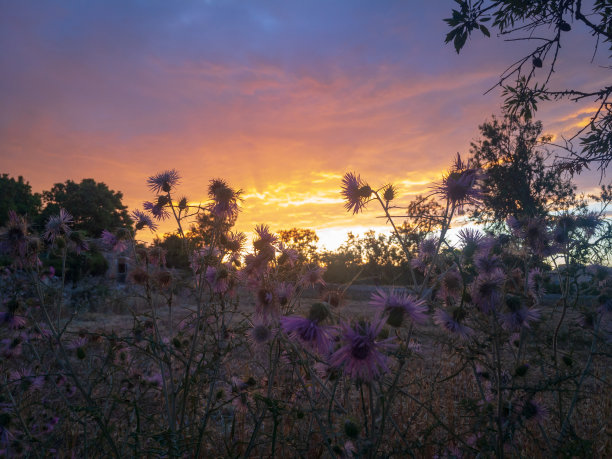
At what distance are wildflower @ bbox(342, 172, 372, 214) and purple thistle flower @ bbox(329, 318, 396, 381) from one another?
2.95 feet

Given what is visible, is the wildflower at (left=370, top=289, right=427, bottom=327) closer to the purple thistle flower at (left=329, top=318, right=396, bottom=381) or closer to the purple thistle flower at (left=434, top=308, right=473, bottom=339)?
Result: the purple thistle flower at (left=329, top=318, right=396, bottom=381)

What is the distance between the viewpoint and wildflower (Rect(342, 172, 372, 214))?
1984 mm

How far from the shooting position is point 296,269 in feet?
7.64

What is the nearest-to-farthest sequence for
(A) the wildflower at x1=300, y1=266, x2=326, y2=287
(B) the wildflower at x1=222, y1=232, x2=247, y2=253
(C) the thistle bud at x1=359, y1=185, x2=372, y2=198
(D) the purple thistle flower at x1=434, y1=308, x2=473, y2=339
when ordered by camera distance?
1. (D) the purple thistle flower at x1=434, y1=308, x2=473, y2=339
2. (C) the thistle bud at x1=359, y1=185, x2=372, y2=198
3. (A) the wildflower at x1=300, y1=266, x2=326, y2=287
4. (B) the wildflower at x1=222, y1=232, x2=247, y2=253

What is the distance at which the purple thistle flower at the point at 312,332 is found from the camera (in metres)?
1.31

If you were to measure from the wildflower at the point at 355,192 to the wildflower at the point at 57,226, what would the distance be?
203 cm

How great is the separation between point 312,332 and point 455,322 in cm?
77

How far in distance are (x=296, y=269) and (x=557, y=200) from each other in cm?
2360

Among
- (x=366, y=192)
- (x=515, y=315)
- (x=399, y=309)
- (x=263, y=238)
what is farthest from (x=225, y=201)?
(x=515, y=315)

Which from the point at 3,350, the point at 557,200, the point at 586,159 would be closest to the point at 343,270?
the point at 557,200

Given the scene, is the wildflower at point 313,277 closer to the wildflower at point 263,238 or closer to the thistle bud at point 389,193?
the wildflower at point 263,238

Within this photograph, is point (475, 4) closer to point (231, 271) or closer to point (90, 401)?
point (231, 271)

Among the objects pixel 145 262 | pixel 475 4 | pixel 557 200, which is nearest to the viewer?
pixel 145 262

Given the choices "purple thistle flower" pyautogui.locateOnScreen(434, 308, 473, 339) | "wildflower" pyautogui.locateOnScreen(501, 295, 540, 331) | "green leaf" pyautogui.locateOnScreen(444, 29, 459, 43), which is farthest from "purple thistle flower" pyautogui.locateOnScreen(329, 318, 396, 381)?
"green leaf" pyautogui.locateOnScreen(444, 29, 459, 43)
